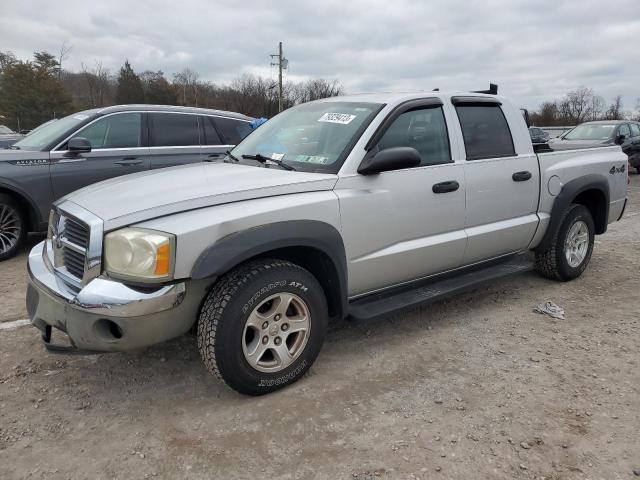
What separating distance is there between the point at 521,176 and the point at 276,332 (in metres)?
2.60

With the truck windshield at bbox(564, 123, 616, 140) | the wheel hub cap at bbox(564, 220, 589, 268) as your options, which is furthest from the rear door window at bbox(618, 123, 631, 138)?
the wheel hub cap at bbox(564, 220, 589, 268)

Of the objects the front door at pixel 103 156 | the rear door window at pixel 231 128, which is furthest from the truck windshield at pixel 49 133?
the rear door window at pixel 231 128

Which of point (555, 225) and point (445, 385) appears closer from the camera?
point (445, 385)

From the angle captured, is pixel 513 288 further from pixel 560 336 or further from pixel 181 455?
pixel 181 455

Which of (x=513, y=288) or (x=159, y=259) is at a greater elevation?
(x=159, y=259)

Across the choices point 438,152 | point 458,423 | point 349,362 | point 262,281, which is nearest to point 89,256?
point 262,281

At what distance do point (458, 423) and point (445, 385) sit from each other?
40cm

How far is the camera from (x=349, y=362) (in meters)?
3.29

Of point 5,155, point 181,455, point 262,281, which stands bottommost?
point 181,455

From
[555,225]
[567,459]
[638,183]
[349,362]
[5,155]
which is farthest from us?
[638,183]

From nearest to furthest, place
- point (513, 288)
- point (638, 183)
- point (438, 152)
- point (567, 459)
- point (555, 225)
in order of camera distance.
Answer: point (567, 459) → point (438, 152) → point (555, 225) → point (513, 288) → point (638, 183)

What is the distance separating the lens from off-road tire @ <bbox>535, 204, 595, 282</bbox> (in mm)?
4676

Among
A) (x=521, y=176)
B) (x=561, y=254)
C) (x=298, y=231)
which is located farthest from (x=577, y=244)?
(x=298, y=231)

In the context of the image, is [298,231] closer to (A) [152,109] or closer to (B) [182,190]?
(B) [182,190]
